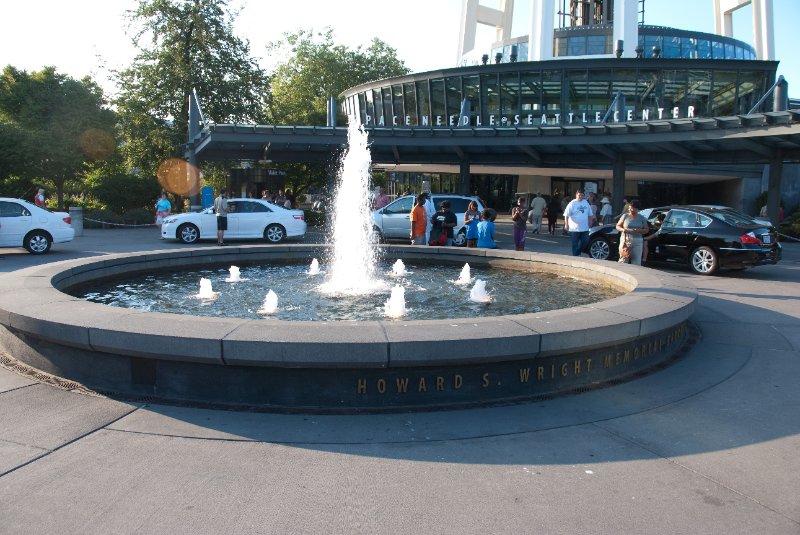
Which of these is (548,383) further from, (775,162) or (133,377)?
(775,162)

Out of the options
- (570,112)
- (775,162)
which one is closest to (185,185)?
(570,112)

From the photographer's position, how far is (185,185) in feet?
142

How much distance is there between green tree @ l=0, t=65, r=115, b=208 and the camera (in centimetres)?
3725

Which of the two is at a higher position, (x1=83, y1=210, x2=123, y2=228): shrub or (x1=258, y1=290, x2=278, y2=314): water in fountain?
(x1=83, y1=210, x2=123, y2=228): shrub

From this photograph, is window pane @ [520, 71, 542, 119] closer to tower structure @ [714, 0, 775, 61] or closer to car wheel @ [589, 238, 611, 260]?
car wheel @ [589, 238, 611, 260]

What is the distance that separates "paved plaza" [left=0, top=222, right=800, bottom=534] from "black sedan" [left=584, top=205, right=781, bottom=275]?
29.7 ft

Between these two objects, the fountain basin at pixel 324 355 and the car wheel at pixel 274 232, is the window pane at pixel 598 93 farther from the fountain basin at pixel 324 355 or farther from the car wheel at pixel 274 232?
the fountain basin at pixel 324 355

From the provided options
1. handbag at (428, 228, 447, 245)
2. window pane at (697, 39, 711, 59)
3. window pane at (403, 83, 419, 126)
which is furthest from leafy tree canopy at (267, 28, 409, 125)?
handbag at (428, 228, 447, 245)

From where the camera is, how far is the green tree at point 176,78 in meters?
39.4

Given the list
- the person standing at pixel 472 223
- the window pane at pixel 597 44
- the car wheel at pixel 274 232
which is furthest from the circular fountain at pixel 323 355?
the window pane at pixel 597 44

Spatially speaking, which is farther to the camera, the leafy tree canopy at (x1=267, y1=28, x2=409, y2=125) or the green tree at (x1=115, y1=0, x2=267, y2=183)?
the leafy tree canopy at (x1=267, y1=28, x2=409, y2=125)

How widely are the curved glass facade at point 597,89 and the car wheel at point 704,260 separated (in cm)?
2135

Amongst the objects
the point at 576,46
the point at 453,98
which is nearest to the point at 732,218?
the point at 453,98

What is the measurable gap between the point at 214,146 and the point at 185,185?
12442 millimetres
